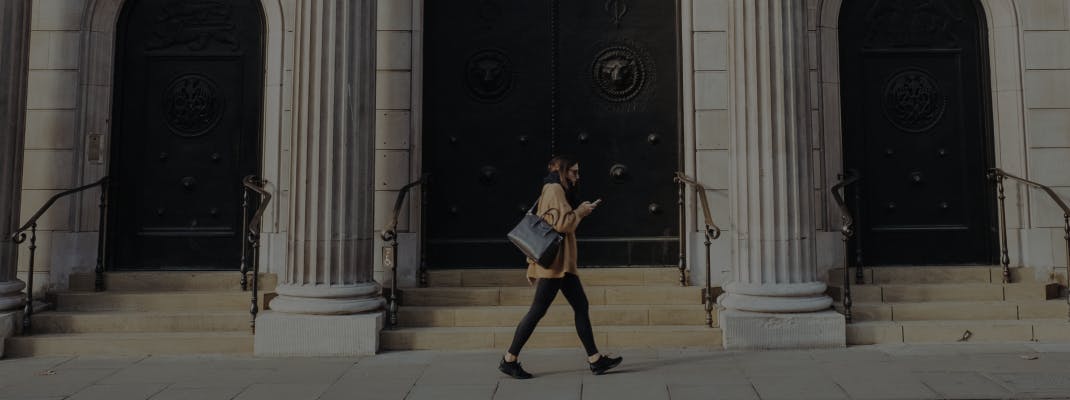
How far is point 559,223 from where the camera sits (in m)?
5.34

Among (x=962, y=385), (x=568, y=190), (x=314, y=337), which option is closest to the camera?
(x=962, y=385)

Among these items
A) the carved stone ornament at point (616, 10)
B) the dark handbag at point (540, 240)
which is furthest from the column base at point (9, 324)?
the carved stone ornament at point (616, 10)

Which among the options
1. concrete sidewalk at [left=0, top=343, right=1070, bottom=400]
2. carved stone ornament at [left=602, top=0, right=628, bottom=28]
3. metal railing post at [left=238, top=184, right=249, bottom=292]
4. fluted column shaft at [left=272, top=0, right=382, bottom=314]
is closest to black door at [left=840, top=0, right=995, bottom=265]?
concrete sidewalk at [left=0, top=343, right=1070, bottom=400]

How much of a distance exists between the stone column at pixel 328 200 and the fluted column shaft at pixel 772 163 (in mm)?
3800

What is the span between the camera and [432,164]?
8289 mm

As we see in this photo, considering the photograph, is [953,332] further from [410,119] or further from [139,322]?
[139,322]

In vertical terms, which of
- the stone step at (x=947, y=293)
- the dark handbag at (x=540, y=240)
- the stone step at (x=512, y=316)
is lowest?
the stone step at (x=512, y=316)

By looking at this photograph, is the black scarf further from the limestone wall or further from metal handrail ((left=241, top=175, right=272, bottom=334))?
metal handrail ((left=241, top=175, right=272, bottom=334))

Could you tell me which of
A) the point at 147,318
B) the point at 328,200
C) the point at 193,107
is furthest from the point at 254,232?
the point at 193,107

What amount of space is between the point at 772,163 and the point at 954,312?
101 inches

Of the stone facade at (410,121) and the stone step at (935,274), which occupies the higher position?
the stone facade at (410,121)

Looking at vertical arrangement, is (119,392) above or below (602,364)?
below

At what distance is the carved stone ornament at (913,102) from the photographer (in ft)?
27.6

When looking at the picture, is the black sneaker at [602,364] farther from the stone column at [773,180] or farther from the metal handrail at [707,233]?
the metal handrail at [707,233]
